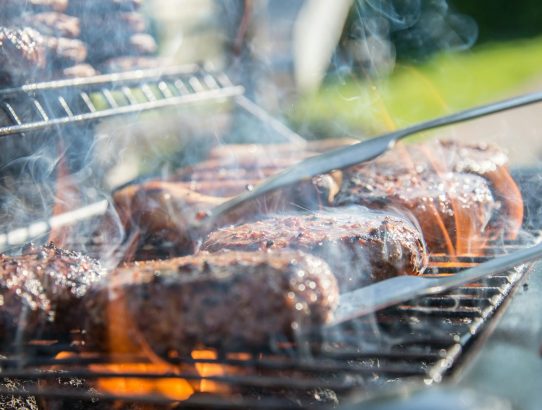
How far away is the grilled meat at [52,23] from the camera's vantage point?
11.3ft

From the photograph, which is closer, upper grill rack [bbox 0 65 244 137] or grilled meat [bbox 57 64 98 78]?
upper grill rack [bbox 0 65 244 137]

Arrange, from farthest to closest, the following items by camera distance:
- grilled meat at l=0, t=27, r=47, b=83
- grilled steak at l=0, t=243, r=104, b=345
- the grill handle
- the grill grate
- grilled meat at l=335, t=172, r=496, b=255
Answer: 1. grilled meat at l=0, t=27, r=47, b=83
2. grilled meat at l=335, t=172, r=496, b=255
3. the grill handle
4. grilled steak at l=0, t=243, r=104, b=345
5. the grill grate

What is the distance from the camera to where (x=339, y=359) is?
6.03 feet

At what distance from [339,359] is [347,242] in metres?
0.51

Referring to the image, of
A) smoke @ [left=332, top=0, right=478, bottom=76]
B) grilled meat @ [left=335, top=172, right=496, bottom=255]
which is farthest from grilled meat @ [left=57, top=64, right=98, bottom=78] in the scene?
smoke @ [left=332, top=0, right=478, bottom=76]

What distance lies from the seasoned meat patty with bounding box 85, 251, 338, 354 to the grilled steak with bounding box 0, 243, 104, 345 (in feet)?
0.79

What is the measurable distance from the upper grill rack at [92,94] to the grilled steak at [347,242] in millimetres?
1073

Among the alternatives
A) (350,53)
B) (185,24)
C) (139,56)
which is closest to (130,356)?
(139,56)

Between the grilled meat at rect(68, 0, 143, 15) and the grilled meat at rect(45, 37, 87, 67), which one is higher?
the grilled meat at rect(68, 0, 143, 15)

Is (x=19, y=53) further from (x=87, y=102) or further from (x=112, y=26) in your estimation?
(x=112, y=26)

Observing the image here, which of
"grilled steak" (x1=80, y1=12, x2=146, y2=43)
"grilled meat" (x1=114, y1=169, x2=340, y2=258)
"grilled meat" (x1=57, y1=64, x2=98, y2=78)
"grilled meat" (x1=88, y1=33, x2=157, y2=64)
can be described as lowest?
"grilled meat" (x1=114, y1=169, x2=340, y2=258)

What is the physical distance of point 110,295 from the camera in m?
1.78

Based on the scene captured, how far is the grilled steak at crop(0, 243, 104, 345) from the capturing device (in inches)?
77.0

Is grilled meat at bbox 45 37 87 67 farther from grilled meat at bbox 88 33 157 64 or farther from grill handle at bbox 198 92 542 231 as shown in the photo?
grill handle at bbox 198 92 542 231
